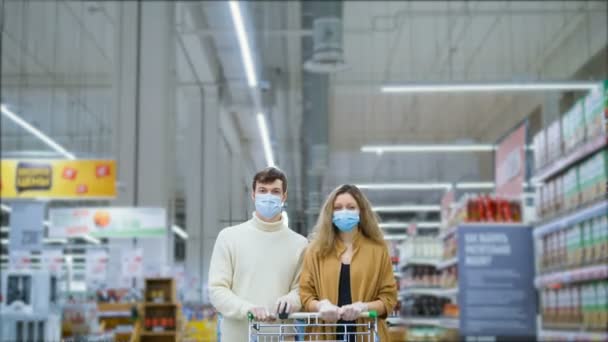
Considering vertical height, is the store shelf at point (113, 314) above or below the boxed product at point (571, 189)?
below

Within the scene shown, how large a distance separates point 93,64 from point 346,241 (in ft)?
57.6

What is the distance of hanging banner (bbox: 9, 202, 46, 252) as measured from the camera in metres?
15.6

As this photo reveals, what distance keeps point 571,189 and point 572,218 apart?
0.22 m

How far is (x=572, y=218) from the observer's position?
6.77m

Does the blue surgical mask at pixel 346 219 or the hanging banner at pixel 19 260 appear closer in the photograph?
the blue surgical mask at pixel 346 219

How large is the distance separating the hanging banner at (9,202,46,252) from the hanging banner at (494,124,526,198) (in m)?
8.75

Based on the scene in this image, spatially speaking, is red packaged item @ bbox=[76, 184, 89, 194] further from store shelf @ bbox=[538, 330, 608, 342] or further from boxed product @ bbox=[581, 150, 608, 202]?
boxed product @ bbox=[581, 150, 608, 202]

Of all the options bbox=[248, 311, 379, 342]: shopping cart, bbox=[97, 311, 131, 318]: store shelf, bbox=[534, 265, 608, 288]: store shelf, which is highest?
bbox=[534, 265, 608, 288]: store shelf

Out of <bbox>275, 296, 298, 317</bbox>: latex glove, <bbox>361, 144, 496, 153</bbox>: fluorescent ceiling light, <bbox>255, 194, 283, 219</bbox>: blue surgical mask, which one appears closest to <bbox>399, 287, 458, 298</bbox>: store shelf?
<bbox>361, 144, 496, 153</bbox>: fluorescent ceiling light

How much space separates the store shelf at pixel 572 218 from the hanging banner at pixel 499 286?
0.45m

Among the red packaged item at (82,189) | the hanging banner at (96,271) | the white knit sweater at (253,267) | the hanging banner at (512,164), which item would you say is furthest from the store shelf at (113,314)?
the white knit sweater at (253,267)

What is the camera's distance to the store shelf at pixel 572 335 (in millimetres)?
6120

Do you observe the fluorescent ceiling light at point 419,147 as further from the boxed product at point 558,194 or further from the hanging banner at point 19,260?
the boxed product at point 558,194

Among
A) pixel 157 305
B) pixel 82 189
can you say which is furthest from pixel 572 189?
pixel 82 189
